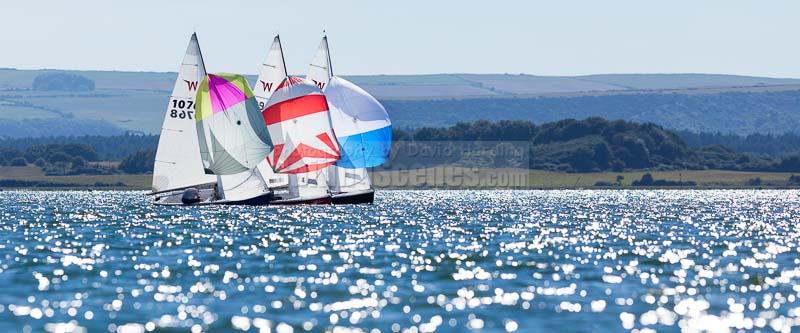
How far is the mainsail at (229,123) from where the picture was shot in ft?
367

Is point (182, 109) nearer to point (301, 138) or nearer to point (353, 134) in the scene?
point (301, 138)

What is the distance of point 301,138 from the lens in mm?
115625

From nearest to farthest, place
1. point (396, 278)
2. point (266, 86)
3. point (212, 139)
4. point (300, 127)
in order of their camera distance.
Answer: point (396, 278) → point (212, 139) → point (300, 127) → point (266, 86)

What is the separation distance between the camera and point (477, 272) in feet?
168

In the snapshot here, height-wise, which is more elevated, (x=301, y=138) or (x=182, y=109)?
(x=182, y=109)

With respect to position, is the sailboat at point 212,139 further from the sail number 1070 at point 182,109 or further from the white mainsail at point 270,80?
the white mainsail at point 270,80

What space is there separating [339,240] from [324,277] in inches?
868

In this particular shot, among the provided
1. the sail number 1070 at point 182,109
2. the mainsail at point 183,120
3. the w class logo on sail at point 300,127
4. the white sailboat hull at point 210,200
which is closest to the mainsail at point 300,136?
the w class logo on sail at point 300,127

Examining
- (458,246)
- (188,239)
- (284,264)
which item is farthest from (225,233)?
(284,264)

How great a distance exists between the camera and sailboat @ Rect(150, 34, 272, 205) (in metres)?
112

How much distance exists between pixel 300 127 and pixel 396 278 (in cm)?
6748

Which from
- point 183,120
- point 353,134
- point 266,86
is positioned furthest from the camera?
point 266,86

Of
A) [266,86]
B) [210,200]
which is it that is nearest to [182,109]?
[210,200]

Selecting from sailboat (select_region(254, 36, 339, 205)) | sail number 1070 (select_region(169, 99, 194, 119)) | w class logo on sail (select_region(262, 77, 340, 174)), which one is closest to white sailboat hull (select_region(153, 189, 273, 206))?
sailboat (select_region(254, 36, 339, 205))
